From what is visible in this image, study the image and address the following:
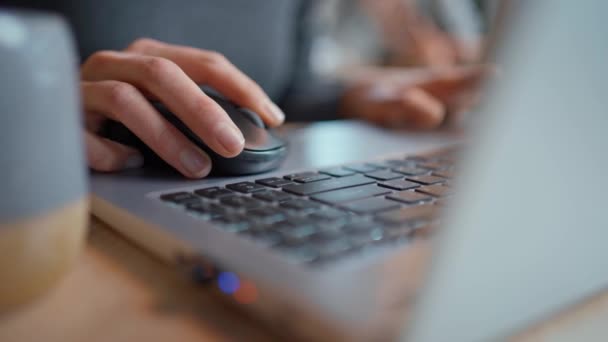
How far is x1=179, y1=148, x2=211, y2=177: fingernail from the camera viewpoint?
1.31 ft

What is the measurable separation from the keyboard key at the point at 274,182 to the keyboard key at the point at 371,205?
7 cm

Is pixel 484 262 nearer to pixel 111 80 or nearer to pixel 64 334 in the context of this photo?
pixel 64 334

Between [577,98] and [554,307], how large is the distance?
0.34 feet

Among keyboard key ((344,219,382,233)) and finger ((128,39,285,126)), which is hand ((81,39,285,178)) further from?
keyboard key ((344,219,382,233))

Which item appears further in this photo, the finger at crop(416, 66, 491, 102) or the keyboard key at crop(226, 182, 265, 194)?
the finger at crop(416, 66, 491, 102)

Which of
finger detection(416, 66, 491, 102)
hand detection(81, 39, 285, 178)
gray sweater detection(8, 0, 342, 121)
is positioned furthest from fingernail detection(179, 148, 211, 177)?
finger detection(416, 66, 491, 102)

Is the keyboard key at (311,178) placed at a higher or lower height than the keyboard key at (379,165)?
lower

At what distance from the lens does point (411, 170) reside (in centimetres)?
44

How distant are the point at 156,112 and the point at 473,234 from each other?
30 cm

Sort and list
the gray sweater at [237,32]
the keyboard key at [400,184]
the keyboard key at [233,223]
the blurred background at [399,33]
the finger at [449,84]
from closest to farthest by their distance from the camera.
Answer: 1. the keyboard key at [233,223]
2. the keyboard key at [400,184]
3. the gray sweater at [237,32]
4. the finger at [449,84]
5. the blurred background at [399,33]

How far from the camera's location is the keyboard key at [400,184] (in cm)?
37

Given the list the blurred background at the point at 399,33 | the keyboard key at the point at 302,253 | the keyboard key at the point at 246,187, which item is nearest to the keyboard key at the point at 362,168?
the keyboard key at the point at 246,187

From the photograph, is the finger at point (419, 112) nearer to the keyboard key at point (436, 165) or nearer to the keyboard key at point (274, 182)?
the keyboard key at point (436, 165)

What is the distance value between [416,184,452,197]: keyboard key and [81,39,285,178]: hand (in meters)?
0.14
